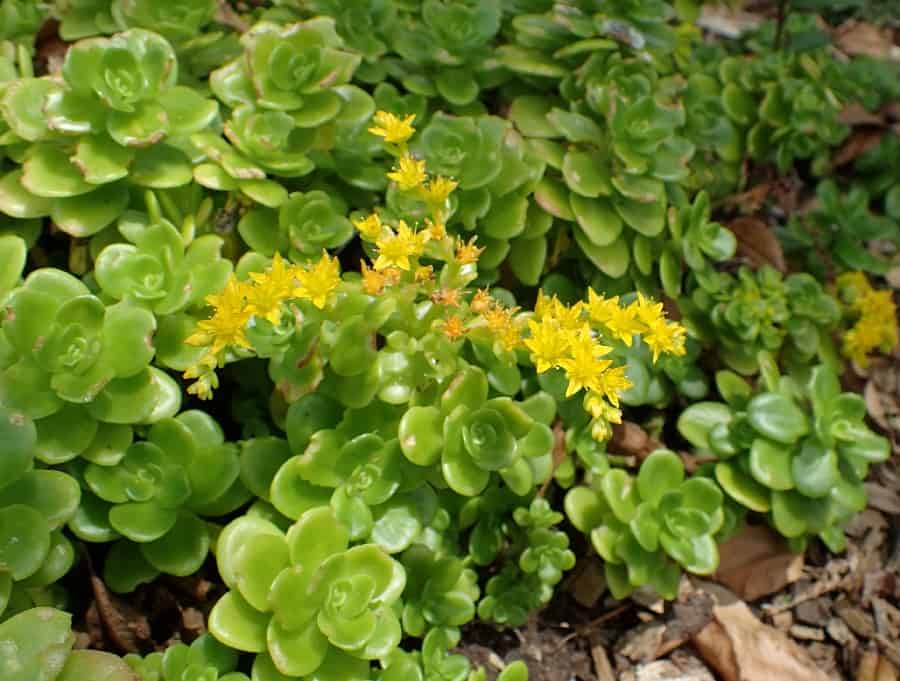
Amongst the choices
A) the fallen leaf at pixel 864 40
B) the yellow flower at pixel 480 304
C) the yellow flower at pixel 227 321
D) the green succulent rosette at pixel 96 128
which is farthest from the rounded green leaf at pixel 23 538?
the fallen leaf at pixel 864 40

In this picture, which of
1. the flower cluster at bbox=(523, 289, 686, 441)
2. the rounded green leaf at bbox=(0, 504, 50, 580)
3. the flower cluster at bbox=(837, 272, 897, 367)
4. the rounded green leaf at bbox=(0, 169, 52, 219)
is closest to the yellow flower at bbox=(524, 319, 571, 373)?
the flower cluster at bbox=(523, 289, 686, 441)

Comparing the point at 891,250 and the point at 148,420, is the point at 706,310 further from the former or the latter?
the point at 148,420

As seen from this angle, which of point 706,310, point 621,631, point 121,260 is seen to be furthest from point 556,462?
point 121,260

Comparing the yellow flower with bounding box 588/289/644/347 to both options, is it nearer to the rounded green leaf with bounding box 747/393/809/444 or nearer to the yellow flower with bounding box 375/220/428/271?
the yellow flower with bounding box 375/220/428/271

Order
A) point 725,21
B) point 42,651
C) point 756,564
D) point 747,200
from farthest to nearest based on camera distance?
point 725,21 → point 747,200 → point 756,564 → point 42,651

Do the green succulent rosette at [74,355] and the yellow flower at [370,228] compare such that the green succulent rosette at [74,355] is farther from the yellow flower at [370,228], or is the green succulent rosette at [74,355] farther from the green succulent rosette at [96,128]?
the yellow flower at [370,228]

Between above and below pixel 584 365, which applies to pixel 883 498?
below

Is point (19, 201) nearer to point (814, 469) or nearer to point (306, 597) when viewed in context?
point (306, 597)

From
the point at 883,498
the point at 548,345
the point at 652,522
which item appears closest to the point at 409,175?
the point at 548,345
